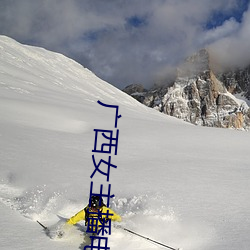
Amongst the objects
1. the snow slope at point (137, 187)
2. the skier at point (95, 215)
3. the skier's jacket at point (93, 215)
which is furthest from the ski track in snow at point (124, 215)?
the skier at point (95, 215)

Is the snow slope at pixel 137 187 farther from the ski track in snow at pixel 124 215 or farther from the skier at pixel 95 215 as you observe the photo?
the skier at pixel 95 215

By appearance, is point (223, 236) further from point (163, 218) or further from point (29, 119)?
point (29, 119)

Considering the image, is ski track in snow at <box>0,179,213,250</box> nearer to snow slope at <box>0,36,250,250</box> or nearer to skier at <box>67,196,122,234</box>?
snow slope at <box>0,36,250,250</box>

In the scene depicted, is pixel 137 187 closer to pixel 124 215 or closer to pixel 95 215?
pixel 124 215

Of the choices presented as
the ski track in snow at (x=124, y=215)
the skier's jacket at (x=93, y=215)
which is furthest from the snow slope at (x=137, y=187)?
the skier's jacket at (x=93, y=215)

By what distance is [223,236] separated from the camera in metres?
5.08

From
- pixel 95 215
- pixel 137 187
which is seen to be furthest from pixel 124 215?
pixel 137 187

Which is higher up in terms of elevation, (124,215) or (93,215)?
(93,215)

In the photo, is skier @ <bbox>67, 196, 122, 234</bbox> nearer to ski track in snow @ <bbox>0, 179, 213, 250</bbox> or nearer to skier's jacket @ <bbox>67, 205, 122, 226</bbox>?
skier's jacket @ <bbox>67, 205, 122, 226</bbox>

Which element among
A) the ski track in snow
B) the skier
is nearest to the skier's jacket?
the skier

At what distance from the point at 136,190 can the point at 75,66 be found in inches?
3091

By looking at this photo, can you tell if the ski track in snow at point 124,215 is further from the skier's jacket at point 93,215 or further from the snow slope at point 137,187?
the skier's jacket at point 93,215

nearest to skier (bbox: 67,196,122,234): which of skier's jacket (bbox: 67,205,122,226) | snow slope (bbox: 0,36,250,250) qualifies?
skier's jacket (bbox: 67,205,122,226)

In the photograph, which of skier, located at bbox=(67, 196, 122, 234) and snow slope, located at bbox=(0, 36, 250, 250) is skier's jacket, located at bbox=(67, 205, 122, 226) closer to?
skier, located at bbox=(67, 196, 122, 234)
